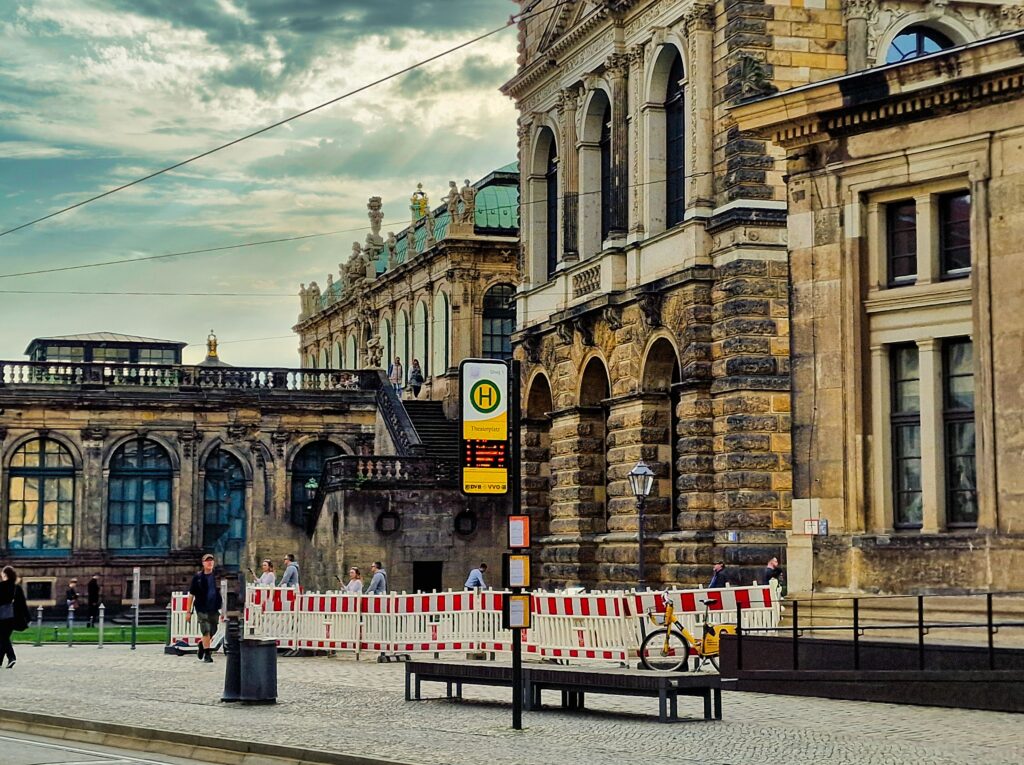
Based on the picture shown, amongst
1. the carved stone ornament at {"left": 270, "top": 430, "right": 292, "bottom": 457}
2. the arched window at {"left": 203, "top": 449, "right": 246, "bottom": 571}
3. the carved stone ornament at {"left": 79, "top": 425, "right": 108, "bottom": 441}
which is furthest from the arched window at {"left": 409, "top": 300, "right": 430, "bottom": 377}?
the carved stone ornament at {"left": 79, "top": 425, "right": 108, "bottom": 441}

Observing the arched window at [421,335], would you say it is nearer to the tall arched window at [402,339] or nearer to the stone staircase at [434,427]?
the tall arched window at [402,339]

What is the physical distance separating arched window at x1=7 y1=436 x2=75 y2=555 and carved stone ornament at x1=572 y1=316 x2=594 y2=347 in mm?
28297

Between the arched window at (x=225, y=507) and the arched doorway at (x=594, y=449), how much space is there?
84.2 feet

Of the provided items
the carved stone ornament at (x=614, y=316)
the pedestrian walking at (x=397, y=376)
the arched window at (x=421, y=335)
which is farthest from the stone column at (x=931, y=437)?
the pedestrian walking at (x=397, y=376)

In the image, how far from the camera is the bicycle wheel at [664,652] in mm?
26875

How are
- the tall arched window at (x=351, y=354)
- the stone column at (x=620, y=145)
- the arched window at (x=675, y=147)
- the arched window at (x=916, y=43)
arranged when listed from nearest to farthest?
1. the arched window at (x=916, y=43)
2. the arched window at (x=675, y=147)
3. the stone column at (x=620, y=145)
4. the tall arched window at (x=351, y=354)

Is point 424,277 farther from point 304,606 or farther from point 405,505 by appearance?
point 304,606

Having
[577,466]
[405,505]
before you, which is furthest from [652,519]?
[405,505]

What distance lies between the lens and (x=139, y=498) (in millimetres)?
67500

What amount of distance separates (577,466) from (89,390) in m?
27.0

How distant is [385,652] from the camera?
111 ft

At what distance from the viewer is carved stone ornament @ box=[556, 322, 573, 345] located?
45344 millimetres

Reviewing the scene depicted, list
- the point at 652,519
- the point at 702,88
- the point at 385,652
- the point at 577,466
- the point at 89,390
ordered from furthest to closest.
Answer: the point at 89,390, the point at 577,466, the point at 652,519, the point at 702,88, the point at 385,652

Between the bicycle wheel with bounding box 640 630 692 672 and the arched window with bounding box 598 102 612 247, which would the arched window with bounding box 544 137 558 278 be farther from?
the bicycle wheel with bounding box 640 630 692 672
